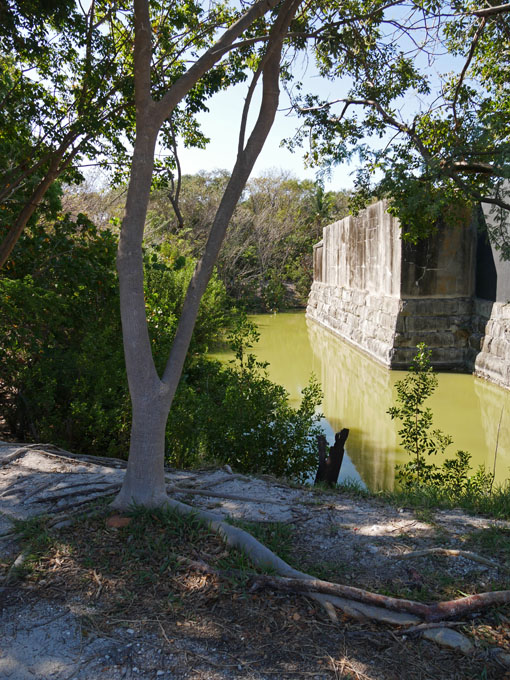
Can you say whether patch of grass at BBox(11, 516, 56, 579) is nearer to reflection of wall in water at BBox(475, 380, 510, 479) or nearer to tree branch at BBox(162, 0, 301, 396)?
tree branch at BBox(162, 0, 301, 396)

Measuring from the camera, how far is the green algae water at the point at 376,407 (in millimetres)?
7386

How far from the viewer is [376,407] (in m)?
10.1

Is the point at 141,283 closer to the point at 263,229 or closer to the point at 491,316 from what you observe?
the point at 491,316

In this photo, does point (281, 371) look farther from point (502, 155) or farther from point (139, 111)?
point (139, 111)

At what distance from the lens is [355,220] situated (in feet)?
57.8

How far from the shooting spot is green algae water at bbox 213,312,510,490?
24.2ft

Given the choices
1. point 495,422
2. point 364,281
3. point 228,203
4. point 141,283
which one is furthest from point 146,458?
point 364,281

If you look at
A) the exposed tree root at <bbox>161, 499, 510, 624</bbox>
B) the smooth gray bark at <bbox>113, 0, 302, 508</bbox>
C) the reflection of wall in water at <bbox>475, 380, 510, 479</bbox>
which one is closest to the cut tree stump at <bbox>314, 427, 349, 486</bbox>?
the reflection of wall in water at <bbox>475, 380, 510, 479</bbox>

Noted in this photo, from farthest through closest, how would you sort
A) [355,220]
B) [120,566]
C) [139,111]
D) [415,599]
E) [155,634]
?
[355,220] < [139,111] < [120,566] < [415,599] < [155,634]

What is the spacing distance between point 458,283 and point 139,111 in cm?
1070

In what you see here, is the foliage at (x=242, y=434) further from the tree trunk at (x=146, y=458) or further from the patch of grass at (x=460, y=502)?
the tree trunk at (x=146, y=458)

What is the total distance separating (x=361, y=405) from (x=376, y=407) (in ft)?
0.94

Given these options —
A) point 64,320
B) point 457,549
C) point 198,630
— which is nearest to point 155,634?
point 198,630

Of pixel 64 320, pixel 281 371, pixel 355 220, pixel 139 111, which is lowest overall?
pixel 281 371
